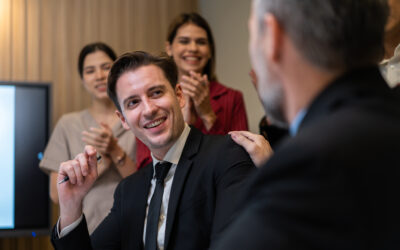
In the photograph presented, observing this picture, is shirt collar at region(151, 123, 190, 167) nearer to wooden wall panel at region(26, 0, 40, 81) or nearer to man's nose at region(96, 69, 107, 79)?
man's nose at region(96, 69, 107, 79)

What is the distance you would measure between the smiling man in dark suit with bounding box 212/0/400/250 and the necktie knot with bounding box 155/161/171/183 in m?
0.73

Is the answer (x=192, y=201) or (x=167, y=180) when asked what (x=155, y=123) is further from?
(x=192, y=201)

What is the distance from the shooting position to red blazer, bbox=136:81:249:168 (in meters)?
2.07

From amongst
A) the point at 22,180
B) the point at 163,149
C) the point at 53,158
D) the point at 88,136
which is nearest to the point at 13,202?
the point at 22,180

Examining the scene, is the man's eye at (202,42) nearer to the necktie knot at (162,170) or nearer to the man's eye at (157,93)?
the man's eye at (157,93)

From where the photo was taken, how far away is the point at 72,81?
304cm

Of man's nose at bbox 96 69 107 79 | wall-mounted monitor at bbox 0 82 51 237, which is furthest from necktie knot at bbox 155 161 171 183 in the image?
wall-mounted monitor at bbox 0 82 51 237

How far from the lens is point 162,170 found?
4.64 feet

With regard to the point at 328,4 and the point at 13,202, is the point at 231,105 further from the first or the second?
the point at 328,4

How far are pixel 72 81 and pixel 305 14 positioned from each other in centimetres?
258

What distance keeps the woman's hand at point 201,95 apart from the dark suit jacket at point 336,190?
1414 millimetres

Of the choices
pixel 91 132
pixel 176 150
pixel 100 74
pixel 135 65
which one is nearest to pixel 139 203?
pixel 176 150

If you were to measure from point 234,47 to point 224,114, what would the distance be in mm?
1065

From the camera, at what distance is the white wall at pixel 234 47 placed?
2.94 m
